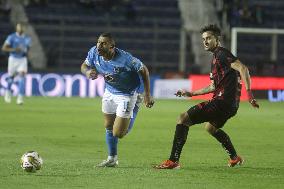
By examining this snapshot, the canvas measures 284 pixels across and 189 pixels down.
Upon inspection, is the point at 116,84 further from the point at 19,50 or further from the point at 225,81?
the point at 19,50

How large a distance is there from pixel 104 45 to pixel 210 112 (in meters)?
1.64

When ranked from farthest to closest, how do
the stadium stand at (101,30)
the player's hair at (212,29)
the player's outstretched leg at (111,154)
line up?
the stadium stand at (101,30)
the player's outstretched leg at (111,154)
the player's hair at (212,29)

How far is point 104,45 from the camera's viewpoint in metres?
11.4

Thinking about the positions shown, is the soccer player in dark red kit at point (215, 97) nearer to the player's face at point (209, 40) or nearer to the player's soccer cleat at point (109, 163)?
the player's face at point (209, 40)

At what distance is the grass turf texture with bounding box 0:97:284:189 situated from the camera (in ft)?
33.4

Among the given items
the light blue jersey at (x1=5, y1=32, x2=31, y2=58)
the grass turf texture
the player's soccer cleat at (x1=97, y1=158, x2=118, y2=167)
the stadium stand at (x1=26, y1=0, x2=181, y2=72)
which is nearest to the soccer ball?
the grass turf texture

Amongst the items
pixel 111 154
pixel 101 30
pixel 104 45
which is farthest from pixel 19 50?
pixel 104 45

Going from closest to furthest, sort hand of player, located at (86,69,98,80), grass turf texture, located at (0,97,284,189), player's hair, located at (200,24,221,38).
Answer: grass turf texture, located at (0,97,284,189)
hand of player, located at (86,69,98,80)
player's hair, located at (200,24,221,38)

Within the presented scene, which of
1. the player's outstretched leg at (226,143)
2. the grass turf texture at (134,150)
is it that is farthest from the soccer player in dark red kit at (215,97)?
the grass turf texture at (134,150)

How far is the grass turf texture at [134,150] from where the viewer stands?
1017 centimetres

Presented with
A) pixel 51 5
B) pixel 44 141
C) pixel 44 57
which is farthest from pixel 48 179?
pixel 51 5

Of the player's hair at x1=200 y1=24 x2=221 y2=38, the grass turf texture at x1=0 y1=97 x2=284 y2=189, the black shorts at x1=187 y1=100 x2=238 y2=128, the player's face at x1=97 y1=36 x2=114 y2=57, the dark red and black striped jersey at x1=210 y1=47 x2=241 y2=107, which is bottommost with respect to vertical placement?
the grass turf texture at x1=0 y1=97 x2=284 y2=189

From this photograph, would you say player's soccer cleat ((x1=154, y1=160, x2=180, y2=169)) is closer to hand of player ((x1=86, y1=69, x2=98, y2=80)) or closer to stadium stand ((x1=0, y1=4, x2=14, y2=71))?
hand of player ((x1=86, y1=69, x2=98, y2=80))

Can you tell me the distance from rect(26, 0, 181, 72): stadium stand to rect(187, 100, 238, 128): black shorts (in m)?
20.0
